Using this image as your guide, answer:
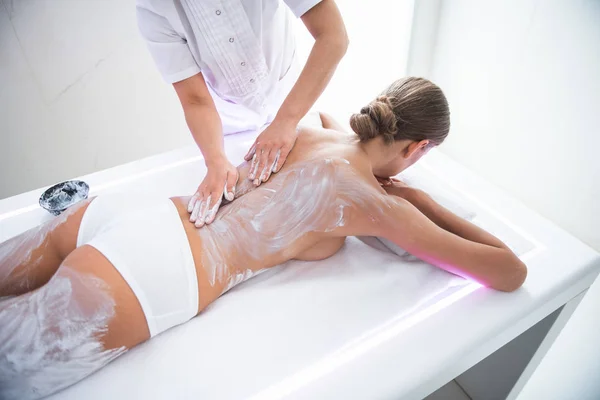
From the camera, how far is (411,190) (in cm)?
125

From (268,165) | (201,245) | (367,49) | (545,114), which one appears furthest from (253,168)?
(367,49)

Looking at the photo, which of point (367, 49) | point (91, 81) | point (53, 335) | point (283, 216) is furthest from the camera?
point (367, 49)

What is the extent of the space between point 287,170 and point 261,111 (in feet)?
1.63

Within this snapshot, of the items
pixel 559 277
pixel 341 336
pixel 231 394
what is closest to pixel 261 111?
pixel 341 336

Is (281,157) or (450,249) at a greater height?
(281,157)

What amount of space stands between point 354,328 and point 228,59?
3.11ft

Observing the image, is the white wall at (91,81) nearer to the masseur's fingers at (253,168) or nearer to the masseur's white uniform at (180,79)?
the masseur's white uniform at (180,79)

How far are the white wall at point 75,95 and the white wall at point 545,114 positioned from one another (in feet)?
5.39

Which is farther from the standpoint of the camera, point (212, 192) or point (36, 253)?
point (212, 192)

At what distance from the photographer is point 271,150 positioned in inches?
47.1

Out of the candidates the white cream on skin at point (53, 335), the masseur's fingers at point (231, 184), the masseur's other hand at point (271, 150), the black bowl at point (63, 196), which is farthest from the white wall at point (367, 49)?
the white cream on skin at point (53, 335)

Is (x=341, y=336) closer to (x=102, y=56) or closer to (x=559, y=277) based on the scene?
(x=559, y=277)

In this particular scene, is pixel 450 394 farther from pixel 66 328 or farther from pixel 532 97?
pixel 66 328

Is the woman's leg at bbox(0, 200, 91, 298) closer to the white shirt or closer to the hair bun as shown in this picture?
the white shirt
